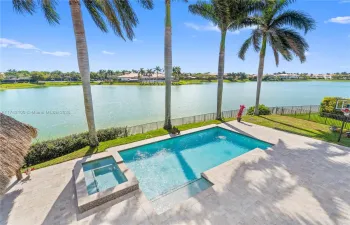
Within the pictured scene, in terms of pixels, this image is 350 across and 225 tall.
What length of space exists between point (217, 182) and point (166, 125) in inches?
256

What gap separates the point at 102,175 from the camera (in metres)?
6.59

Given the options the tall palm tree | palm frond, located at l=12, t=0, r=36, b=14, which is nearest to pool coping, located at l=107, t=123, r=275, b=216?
the tall palm tree

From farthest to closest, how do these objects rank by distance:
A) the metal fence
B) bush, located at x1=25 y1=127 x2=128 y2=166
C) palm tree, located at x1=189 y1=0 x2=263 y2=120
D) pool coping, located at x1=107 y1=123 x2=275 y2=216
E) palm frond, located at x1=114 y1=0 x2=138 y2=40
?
palm tree, located at x1=189 y1=0 x2=263 y2=120 → the metal fence → palm frond, located at x1=114 y1=0 x2=138 y2=40 → bush, located at x1=25 y1=127 x2=128 y2=166 → pool coping, located at x1=107 y1=123 x2=275 y2=216

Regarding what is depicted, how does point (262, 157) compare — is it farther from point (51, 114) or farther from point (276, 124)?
point (51, 114)

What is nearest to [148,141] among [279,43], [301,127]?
[301,127]

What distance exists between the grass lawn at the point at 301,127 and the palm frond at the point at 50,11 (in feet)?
48.2

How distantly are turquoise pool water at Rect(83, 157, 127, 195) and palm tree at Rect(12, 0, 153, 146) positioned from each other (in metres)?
1.86

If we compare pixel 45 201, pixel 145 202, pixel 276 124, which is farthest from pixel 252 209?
pixel 276 124

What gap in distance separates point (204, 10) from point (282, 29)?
671 cm

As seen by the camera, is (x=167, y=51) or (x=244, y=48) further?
(x=244, y=48)

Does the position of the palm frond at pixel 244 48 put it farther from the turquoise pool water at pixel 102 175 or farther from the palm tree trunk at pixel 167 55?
the turquoise pool water at pixel 102 175

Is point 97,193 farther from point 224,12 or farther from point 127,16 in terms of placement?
point 224,12

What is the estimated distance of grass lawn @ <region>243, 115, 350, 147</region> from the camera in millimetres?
9758

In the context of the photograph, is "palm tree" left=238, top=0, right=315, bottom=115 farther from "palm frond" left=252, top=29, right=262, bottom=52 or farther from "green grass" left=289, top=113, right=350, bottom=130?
"green grass" left=289, top=113, right=350, bottom=130
